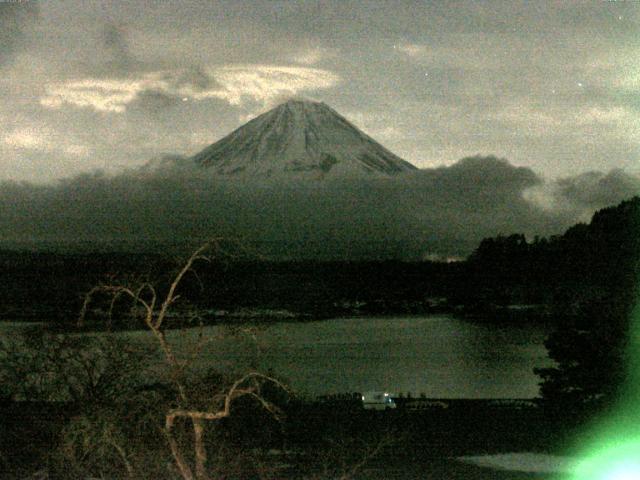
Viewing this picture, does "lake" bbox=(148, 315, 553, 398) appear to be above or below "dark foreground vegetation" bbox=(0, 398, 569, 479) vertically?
below

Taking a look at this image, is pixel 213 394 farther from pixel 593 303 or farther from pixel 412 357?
pixel 412 357

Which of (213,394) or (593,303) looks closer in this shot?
(213,394)

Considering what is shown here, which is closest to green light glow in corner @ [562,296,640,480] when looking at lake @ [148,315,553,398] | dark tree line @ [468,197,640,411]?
dark tree line @ [468,197,640,411]

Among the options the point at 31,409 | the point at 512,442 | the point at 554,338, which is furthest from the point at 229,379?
the point at 554,338

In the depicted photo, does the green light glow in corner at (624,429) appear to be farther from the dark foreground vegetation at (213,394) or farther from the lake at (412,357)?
the lake at (412,357)

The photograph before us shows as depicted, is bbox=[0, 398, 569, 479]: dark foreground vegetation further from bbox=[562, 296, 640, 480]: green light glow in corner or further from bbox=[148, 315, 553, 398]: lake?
bbox=[148, 315, 553, 398]: lake

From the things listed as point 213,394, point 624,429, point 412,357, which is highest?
point 213,394

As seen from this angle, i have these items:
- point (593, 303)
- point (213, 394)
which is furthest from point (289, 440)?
point (593, 303)
